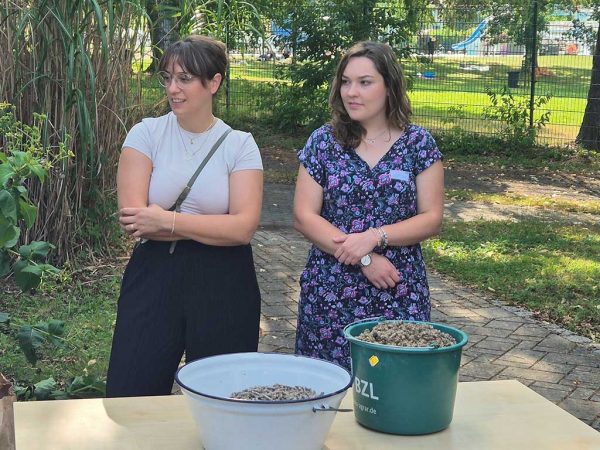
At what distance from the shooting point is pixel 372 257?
3.32 metres

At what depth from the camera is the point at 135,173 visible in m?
3.09

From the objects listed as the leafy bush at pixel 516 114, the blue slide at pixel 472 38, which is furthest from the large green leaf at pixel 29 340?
the blue slide at pixel 472 38

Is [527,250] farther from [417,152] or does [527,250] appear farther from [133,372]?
[133,372]

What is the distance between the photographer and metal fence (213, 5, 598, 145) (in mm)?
13750

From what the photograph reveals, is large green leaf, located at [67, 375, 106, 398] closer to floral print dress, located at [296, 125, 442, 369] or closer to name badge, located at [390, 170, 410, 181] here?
floral print dress, located at [296, 125, 442, 369]

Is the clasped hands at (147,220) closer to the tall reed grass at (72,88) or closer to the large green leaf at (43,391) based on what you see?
the large green leaf at (43,391)

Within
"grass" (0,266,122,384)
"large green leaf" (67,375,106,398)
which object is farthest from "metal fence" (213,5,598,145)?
"large green leaf" (67,375,106,398)

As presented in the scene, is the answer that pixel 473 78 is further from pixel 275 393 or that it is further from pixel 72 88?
pixel 275 393

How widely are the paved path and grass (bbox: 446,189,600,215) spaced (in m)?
3.15

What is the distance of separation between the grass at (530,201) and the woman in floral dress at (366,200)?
6966 millimetres

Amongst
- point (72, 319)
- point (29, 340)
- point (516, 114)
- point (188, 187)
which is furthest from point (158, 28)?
point (516, 114)

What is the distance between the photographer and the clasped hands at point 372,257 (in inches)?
128

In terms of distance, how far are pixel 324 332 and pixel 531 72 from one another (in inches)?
439

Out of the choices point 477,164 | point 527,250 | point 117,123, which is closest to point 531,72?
point 477,164
